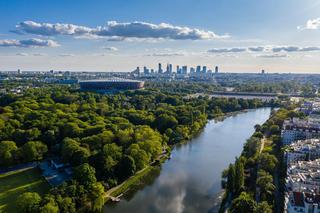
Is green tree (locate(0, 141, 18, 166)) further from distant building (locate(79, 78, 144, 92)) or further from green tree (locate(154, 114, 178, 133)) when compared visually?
distant building (locate(79, 78, 144, 92))

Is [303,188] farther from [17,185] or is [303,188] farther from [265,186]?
[17,185]

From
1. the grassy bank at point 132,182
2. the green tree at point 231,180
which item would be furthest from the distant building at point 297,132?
the green tree at point 231,180

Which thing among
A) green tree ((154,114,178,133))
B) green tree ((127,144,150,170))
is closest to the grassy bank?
green tree ((127,144,150,170))

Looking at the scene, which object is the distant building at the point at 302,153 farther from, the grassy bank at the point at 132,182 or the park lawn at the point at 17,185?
the park lawn at the point at 17,185

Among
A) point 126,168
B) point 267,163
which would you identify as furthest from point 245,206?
point 126,168

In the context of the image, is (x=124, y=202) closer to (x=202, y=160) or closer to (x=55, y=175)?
(x=55, y=175)

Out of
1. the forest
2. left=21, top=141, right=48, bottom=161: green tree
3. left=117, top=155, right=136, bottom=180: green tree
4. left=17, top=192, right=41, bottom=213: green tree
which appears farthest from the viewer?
left=21, top=141, right=48, bottom=161: green tree

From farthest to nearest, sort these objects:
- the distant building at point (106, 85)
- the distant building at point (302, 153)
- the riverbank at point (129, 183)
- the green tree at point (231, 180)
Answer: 1. the distant building at point (106, 85)
2. the distant building at point (302, 153)
3. the riverbank at point (129, 183)
4. the green tree at point (231, 180)
